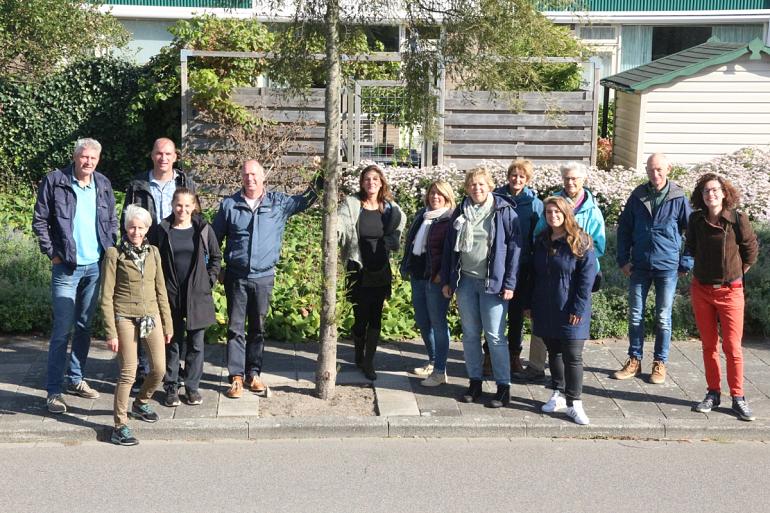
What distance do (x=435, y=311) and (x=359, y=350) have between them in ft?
2.62

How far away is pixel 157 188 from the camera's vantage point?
24.7 feet

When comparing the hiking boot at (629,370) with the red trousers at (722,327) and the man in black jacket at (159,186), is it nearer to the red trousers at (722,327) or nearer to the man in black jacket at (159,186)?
the red trousers at (722,327)

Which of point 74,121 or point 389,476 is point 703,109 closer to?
point 74,121

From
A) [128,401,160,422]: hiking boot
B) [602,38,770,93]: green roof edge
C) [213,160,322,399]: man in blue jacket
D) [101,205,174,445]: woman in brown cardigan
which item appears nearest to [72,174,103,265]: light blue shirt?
[101,205,174,445]: woman in brown cardigan

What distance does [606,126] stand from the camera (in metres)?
17.9

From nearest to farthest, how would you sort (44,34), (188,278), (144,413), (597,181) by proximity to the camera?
1. (144,413)
2. (188,278)
3. (597,181)
4. (44,34)

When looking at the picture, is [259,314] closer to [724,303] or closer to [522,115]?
[724,303]

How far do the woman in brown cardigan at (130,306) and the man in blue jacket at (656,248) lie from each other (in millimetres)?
3773

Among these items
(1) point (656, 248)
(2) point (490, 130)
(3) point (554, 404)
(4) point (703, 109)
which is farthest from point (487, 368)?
(4) point (703, 109)

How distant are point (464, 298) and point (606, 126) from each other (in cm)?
1146

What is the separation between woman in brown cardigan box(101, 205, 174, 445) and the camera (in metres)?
6.58

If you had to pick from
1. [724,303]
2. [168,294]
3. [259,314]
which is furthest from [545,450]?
[168,294]

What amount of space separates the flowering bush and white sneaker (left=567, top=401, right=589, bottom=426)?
532 cm

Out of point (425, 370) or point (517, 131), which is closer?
point (425, 370)
